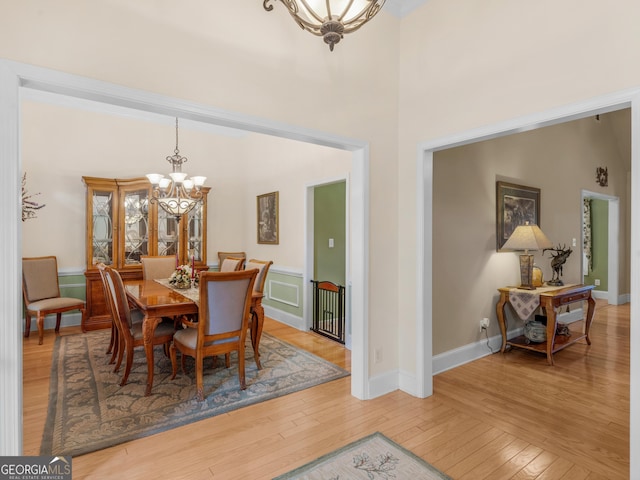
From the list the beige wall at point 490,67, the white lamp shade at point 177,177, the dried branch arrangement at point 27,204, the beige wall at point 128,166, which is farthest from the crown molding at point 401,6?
the dried branch arrangement at point 27,204

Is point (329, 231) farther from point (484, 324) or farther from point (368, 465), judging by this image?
point (368, 465)

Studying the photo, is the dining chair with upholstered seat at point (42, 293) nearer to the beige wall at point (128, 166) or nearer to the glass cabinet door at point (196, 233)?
the beige wall at point (128, 166)

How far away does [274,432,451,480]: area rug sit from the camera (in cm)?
194

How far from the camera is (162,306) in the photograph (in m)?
2.80

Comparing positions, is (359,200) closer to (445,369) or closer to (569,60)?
(569,60)

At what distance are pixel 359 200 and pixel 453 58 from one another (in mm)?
1300

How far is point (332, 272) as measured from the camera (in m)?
5.50

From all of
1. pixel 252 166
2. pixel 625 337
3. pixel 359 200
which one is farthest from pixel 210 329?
pixel 625 337

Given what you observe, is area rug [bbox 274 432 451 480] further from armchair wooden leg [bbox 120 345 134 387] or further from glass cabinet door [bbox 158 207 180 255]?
glass cabinet door [bbox 158 207 180 255]

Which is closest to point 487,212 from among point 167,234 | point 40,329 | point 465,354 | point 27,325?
point 465,354

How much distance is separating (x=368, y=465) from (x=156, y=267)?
3923 millimetres

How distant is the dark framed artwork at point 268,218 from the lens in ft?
18.1

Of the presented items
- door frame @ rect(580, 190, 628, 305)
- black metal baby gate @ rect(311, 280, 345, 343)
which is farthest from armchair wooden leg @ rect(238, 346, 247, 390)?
door frame @ rect(580, 190, 628, 305)

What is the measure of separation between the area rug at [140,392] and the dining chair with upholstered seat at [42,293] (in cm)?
58
